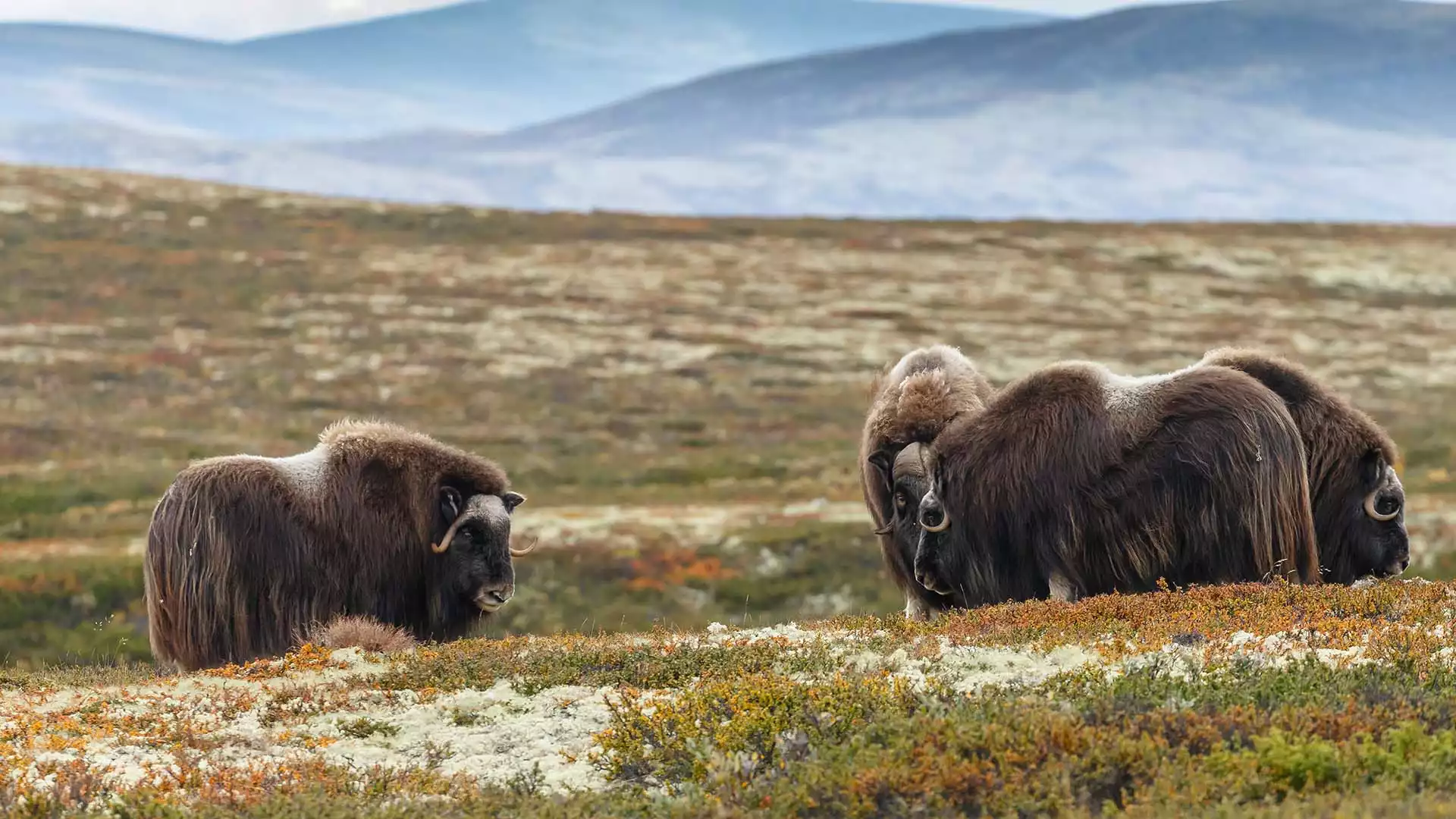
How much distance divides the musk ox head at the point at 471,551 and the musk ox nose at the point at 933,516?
3015 mm

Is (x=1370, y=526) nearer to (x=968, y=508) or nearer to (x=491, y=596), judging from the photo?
(x=968, y=508)

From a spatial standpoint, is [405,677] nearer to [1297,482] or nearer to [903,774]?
[903,774]

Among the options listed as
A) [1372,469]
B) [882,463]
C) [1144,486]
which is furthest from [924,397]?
[1372,469]

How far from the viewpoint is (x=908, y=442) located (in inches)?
431

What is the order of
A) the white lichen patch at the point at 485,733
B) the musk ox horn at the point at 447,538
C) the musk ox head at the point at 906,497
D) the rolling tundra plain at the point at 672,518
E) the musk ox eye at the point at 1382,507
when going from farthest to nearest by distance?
the musk ox horn at the point at 447,538
the musk ox head at the point at 906,497
the musk ox eye at the point at 1382,507
the white lichen patch at the point at 485,733
the rolling tundra plain at the point at 672,518

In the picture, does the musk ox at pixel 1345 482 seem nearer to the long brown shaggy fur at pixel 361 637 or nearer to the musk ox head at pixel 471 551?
the musk ox head at pixel 471 551

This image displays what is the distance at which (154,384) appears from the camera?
133 feet

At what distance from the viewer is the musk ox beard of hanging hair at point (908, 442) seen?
1082cm

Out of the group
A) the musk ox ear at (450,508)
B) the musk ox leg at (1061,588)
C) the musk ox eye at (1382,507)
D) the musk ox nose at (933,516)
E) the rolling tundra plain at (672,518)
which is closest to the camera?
the rolling tundra plain at (672,518)

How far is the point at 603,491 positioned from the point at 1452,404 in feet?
78.3

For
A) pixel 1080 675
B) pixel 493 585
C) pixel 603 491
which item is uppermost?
pixel 1080 675

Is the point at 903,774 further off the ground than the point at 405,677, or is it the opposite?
the point at 903,774

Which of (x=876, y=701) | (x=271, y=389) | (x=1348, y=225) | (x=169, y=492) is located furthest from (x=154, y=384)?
(x=1348, y=225)

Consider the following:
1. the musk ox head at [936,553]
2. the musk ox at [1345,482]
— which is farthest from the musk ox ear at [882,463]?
the musk ox at [1345,482]
